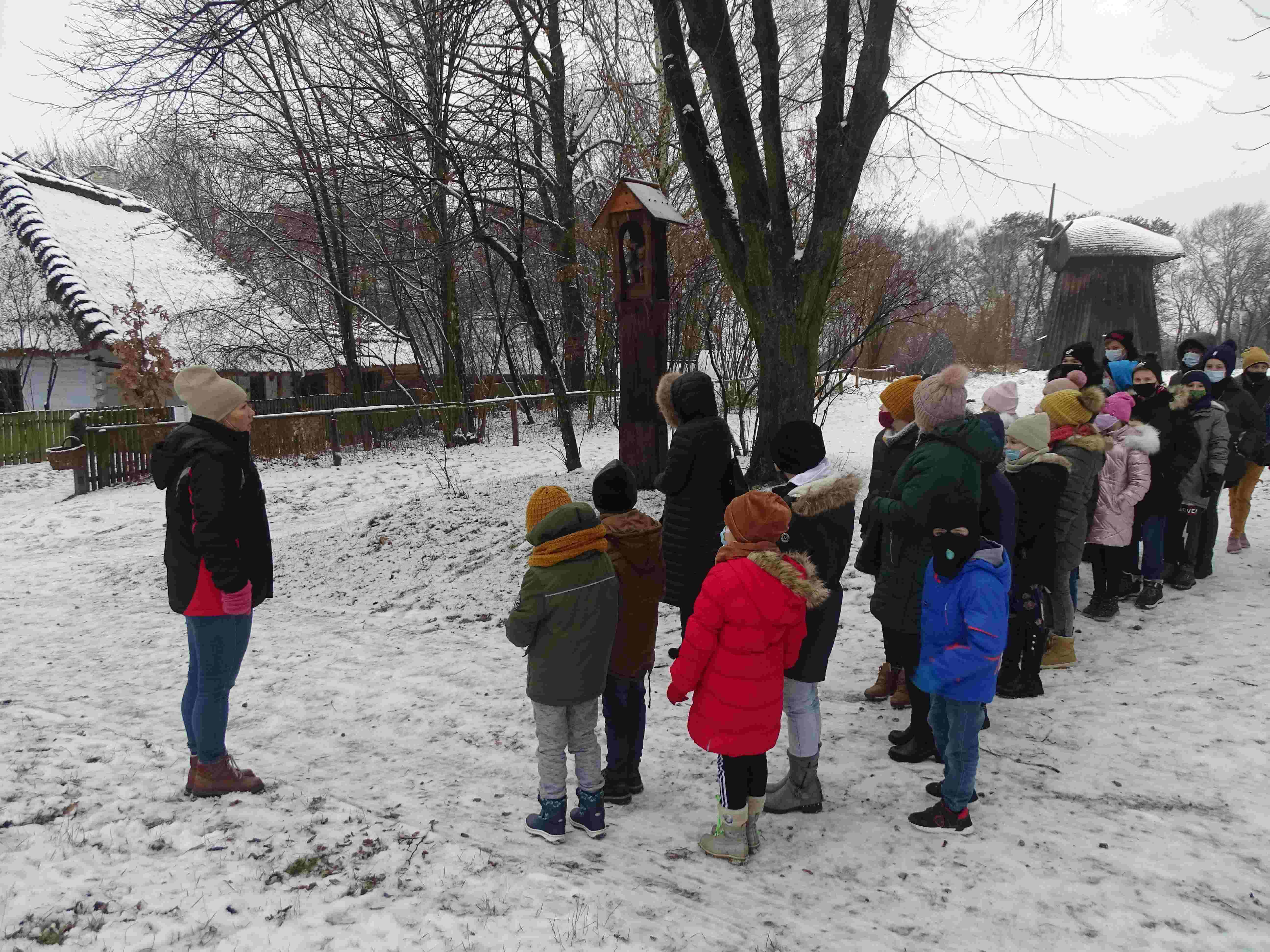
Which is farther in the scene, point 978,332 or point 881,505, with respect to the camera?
point 978,332

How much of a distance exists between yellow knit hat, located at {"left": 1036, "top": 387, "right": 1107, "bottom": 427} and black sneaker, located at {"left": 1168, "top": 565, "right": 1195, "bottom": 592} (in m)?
2.15

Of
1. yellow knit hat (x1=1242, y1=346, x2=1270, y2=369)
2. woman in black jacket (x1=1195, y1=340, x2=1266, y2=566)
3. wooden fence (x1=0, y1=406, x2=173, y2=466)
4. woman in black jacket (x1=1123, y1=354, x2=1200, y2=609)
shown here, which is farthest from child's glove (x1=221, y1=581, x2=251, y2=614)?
wooden fence (x1=0, y1=406, x2=173, y2=466)

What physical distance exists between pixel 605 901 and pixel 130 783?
227cm

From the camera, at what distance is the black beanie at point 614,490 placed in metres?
3.12

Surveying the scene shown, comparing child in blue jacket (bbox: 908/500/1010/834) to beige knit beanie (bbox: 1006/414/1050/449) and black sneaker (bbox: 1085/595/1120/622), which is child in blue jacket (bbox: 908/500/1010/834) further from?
black sneaker (bbox: 1085/595/1120/622)

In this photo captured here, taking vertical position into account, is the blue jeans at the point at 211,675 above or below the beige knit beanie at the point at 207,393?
below

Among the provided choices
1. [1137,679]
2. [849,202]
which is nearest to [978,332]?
[849,202]

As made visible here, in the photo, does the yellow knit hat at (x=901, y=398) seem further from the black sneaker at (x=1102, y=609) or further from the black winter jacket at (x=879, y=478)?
the black sneaker at (x=1102, y=609)

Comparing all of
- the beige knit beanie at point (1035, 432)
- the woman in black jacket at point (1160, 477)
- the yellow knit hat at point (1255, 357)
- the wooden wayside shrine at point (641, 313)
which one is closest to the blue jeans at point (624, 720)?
the beige knit beanie at point (1035, 432)

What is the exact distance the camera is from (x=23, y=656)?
5.75 metres

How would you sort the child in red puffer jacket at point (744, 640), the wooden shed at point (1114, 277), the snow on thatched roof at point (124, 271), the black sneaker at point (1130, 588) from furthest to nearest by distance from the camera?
the wooden shed at point (1114, 277)
the snow on thatched roof at point (124, 271)
the black sneaker at point (1130, 588)
the child in red puffer jacket at point (744, 640)

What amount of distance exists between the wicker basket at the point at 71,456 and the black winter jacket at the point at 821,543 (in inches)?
496

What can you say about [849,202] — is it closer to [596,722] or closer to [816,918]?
[596,722]

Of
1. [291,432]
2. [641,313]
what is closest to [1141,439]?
[641,313]
